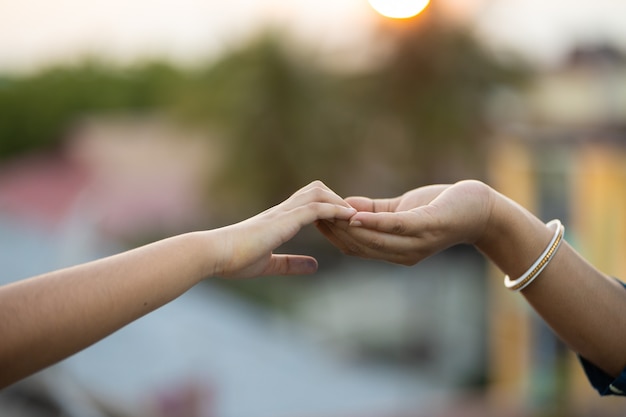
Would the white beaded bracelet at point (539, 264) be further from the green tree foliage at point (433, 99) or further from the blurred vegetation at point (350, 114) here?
the green tree foliage at point (433, 99)

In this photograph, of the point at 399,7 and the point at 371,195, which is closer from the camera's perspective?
the point at 399,7

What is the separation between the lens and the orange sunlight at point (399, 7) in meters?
3.37

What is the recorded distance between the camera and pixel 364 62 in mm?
12234

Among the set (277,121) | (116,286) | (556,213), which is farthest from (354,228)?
(277,121)

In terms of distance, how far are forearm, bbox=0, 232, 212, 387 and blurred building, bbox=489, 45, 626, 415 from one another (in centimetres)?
894

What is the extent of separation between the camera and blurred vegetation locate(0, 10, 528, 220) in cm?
1210

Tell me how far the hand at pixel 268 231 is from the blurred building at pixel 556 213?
8686 millimetres

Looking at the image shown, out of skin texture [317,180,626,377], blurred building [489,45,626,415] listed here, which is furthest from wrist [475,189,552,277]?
blurred building [489,45,626,415]

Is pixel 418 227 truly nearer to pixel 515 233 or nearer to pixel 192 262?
pixel 515 233

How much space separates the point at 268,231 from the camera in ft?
4.80

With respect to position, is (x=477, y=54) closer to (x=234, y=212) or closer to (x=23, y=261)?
(x=234, y=212)

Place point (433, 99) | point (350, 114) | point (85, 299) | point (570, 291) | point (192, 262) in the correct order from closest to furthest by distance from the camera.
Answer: point (85, 299) < point (192, 262) < point (570, 291) < point (433, 99) < point (350, 114)

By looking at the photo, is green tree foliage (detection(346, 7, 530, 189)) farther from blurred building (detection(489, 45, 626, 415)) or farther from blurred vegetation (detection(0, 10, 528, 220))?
blurred building (detection(489, 45, 626, 415))

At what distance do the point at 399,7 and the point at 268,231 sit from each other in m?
2.34
